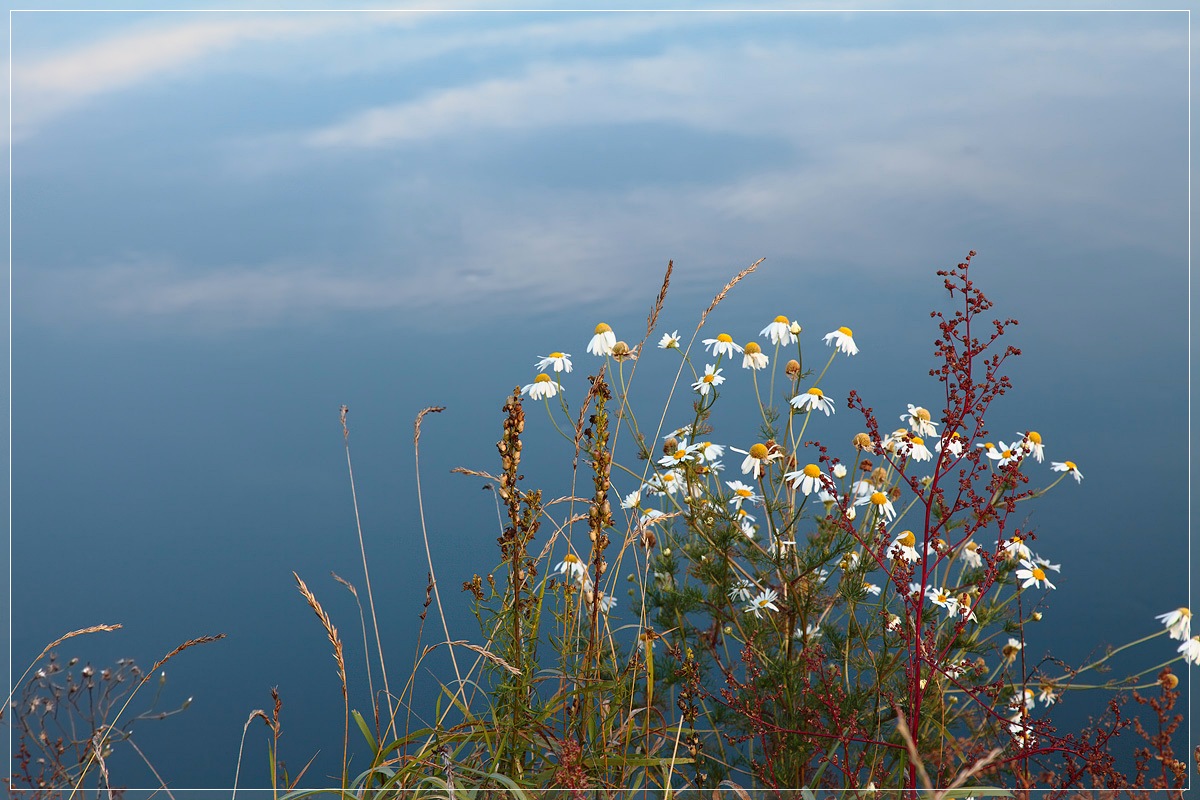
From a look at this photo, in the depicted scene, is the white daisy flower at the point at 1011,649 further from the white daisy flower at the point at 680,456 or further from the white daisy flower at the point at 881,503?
the white daisy flower at the point at 680,456

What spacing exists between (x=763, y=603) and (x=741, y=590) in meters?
0.21

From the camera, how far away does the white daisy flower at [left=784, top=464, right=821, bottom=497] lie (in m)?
2.38

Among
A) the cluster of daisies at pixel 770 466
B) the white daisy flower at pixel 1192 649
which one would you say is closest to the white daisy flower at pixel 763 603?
the cluster of daisies at pixel 770 466

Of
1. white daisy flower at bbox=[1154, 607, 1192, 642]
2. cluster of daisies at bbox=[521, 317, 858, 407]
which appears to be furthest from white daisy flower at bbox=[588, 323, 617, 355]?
white daisy flower at bbox=[1154, 607, 1192, 642]

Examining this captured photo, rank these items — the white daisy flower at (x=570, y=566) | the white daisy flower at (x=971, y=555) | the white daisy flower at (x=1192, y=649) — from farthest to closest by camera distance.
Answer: the white daisy flower at (x=971, y=555), the white daisy flower at (x=1192, y=649), the white daisy flower at (x=570, y=566)

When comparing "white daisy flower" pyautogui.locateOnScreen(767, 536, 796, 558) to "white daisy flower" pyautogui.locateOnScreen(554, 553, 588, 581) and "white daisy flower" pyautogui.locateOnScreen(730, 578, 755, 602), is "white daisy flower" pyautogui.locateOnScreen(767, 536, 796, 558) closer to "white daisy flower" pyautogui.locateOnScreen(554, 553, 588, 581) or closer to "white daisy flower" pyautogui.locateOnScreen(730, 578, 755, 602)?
"white daisy flower" pyautogui.locateOnScreen(730, 578, 755, 602)

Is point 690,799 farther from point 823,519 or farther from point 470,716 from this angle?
point 823,519

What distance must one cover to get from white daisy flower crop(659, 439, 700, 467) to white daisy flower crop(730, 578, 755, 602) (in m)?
0.37

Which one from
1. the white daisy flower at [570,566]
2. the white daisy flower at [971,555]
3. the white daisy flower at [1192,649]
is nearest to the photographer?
the white daisy flower at [570,566]

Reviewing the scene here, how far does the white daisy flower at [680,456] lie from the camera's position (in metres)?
2.37

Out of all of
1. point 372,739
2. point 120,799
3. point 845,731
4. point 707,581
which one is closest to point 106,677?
Answer: point 120,799

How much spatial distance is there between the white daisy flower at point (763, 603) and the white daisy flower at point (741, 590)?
0.03m

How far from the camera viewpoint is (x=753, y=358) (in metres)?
2.61

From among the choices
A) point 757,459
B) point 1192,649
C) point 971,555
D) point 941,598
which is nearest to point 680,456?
point 757,459
